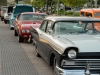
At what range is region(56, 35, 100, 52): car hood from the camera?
6.25m

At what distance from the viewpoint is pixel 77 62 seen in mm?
6117

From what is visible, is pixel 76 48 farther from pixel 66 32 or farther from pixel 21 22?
pixel 21 22

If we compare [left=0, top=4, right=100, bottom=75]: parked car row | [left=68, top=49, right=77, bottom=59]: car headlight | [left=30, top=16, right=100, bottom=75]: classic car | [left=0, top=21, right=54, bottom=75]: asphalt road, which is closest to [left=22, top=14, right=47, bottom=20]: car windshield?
[left=0, top=21, right=54, bottom=75]: asphalt road

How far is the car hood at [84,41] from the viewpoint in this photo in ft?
20.5

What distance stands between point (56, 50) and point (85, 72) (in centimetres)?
92

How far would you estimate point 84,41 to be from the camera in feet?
22.1

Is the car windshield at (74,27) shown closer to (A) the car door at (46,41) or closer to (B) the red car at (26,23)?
(A) the car door at (46,41)

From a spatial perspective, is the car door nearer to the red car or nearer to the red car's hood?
the red car

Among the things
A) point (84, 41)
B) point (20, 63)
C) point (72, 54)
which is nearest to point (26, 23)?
point (20, 63)

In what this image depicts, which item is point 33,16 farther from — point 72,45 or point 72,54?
point 72,54

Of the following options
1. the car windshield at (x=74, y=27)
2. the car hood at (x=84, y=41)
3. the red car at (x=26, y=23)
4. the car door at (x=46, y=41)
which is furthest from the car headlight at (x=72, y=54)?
the red car at (x=26, y=23)

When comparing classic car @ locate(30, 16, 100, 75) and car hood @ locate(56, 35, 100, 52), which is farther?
car hood @ locate(56, 35, 100, 52)

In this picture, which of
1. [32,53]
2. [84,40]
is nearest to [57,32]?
[84,40]

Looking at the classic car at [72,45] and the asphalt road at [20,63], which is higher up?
the classic car at [72,45]
